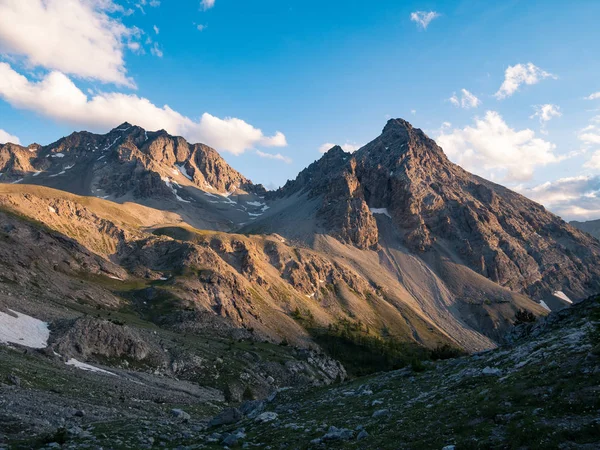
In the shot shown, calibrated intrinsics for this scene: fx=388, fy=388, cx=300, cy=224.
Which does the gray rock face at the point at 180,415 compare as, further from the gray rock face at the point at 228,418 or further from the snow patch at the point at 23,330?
the snow patch at the point at 23,330

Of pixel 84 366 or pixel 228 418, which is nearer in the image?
pixel 228 418

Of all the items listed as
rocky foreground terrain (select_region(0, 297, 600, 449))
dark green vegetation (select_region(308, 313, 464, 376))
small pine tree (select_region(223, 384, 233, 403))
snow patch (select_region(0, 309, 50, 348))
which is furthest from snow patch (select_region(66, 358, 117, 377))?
dark green vegetation (select_region(308, 313, 464, 376))

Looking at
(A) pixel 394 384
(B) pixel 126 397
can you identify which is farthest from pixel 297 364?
(A) pixel 394 384

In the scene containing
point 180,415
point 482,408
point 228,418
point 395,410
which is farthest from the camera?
point 180,415

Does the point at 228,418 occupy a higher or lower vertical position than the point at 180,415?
higher

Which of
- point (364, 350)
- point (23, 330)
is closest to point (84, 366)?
point (23, 330)

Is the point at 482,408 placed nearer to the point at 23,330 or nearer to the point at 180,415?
the point at 180,415

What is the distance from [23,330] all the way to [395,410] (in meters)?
49.6

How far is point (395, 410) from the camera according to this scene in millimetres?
21406

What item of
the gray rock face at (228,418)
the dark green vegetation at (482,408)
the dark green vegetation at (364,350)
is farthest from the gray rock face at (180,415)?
the dark green vegetation at (364,350)

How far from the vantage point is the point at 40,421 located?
2108 centimetres

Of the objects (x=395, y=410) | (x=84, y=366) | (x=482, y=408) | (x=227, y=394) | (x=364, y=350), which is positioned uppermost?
(x=482, y=408)

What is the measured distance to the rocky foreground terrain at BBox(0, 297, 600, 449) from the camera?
14648 mm

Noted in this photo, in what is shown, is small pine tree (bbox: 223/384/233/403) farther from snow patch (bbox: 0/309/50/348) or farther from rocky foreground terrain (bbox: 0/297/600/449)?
rocky foreground terrain (bbox: 0/297/600/449)
